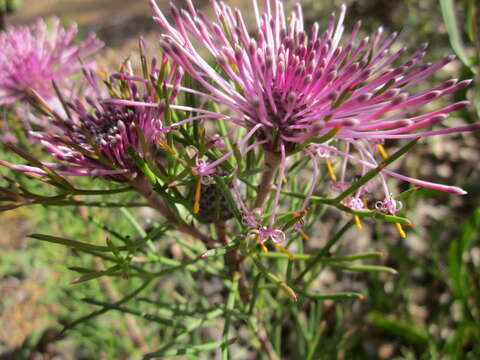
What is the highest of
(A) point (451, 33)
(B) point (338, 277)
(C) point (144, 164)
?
(A) point (451, 33)

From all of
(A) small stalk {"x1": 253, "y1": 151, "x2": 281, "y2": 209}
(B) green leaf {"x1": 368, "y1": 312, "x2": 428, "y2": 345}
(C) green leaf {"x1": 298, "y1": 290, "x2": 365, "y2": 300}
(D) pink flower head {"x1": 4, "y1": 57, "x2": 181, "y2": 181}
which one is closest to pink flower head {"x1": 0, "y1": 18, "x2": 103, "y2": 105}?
(D) pink flower head {"x1": 4, "y1": 57, "x2": 181, "y2": 181}

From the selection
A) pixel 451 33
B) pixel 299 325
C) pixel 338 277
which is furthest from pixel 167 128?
pixel 338 277

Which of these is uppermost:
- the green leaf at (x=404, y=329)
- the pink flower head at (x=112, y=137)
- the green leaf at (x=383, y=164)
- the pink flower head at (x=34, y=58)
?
the pink flower head at (x=34, y=58)

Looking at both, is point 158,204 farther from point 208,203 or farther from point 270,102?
point 270,102

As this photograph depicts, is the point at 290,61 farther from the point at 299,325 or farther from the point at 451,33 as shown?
the point at 299,325

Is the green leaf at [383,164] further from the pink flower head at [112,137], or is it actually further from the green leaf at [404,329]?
the green leaf at [404,329]

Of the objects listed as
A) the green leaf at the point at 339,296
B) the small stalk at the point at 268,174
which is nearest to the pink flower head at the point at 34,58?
the small stalk at the point at 268,174

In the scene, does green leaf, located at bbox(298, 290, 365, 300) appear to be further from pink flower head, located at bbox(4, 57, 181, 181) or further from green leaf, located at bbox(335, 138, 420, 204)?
pink flower head, located at bbox(4, 57, 181, 181)
